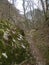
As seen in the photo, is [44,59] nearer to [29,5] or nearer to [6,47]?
[6,47]

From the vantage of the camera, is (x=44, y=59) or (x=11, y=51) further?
(x=44, y=59)

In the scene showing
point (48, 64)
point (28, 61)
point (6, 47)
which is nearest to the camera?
point (6, 47)

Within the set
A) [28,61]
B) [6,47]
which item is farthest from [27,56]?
[6,47]

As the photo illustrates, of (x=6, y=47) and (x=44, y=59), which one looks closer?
(x=6, y=47)

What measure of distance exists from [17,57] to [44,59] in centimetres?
257

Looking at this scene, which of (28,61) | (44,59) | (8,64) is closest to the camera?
(8,64)

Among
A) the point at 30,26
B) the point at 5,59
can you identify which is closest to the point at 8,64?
the point at 5,59

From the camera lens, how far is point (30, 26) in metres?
19.2

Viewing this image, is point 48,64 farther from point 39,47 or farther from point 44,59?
point 39,47

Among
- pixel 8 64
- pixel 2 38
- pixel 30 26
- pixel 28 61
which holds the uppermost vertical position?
pixel 2 38

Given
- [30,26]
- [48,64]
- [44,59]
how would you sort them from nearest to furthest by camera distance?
[48,64] → [44,59] → [30,26]

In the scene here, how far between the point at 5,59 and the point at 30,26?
13.7 meters

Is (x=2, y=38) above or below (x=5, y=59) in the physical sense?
above

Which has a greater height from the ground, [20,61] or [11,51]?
[11,51]
